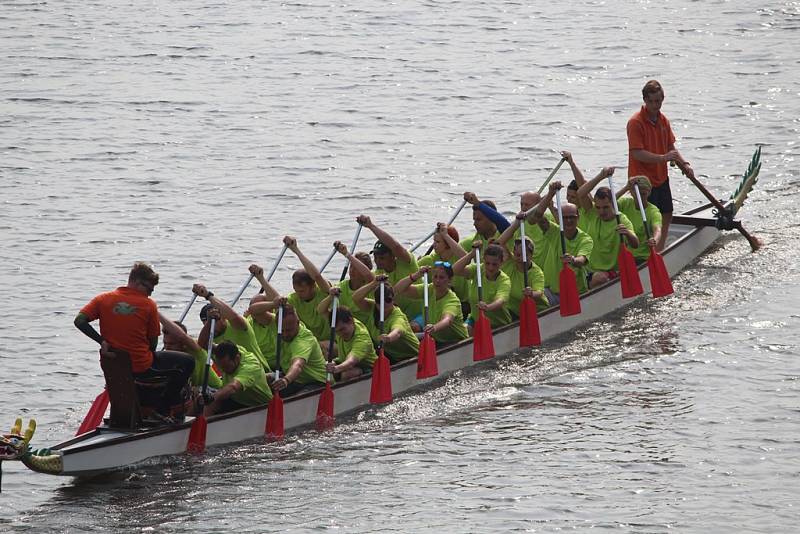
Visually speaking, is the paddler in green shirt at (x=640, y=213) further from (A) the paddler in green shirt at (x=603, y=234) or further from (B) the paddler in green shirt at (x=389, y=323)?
(B) the paddler in green shirt at (x=389, y=323)

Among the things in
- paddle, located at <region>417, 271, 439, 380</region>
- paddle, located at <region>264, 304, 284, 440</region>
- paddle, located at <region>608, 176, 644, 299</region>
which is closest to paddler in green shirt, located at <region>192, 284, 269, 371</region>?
paddle, located at <region>264, 304, 284, 440</region>

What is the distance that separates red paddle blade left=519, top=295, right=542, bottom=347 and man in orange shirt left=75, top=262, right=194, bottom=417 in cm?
435

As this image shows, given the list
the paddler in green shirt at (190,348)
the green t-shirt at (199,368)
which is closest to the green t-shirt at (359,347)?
the paddler in green shirt at (190,348)

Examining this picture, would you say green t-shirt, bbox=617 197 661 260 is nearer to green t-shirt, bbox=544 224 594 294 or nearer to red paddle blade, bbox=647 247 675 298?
red paddle blade, bbox=647 247 675 298

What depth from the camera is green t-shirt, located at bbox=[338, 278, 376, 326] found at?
15258 millimetres

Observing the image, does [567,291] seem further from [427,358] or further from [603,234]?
[427,358]

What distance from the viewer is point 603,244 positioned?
17406 mm

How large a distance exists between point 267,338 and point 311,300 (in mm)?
744

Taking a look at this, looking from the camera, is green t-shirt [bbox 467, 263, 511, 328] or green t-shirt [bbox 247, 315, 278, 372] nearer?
green t-shirt [bbox 247, 315, 278, 372]

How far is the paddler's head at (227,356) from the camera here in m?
13.5

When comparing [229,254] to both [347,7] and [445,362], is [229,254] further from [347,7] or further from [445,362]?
[347,7]

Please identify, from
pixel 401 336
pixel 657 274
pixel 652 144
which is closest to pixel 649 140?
pixel 652 144

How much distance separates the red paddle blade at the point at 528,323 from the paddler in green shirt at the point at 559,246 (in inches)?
33.3

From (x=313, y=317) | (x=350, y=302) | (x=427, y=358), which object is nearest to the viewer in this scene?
(x=427, y=358)
